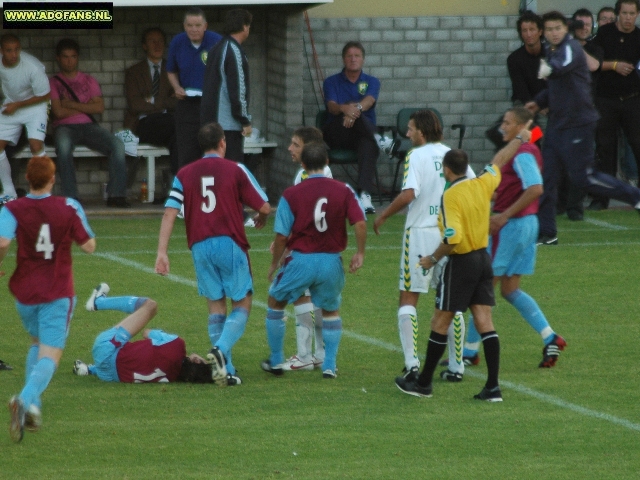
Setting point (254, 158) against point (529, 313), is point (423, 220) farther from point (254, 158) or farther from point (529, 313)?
point (254, 158)

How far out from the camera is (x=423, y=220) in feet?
26.5

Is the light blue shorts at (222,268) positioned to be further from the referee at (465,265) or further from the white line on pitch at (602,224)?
the white line on pitch at (602,224)

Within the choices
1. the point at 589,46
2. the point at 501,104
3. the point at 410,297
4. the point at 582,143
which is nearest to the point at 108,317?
the point at 410,297

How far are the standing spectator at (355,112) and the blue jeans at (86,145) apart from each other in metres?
2.72

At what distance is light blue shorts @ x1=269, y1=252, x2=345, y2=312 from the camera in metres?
7.91

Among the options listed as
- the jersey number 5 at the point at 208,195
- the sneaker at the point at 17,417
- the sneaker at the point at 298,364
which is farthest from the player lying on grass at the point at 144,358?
the sneaker at the point at 17,417

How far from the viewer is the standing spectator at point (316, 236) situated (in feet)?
25.9

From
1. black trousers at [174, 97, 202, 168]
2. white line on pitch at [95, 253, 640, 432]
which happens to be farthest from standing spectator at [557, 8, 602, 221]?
white line on pitch at [95, 253, 640, 432]

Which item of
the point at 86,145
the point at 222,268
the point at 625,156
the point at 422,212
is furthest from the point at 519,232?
the point at 625,156

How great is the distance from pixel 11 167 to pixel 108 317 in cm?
620

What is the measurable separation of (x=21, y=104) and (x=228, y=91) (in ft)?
9.85

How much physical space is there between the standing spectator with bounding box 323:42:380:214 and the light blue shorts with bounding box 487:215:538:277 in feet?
22.5

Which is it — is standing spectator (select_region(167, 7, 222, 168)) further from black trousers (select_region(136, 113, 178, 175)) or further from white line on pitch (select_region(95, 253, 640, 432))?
white line on pitch (select_region(95, 253, 640, 432))

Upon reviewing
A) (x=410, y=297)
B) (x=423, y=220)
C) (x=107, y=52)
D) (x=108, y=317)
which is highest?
(x=107, y=52)
